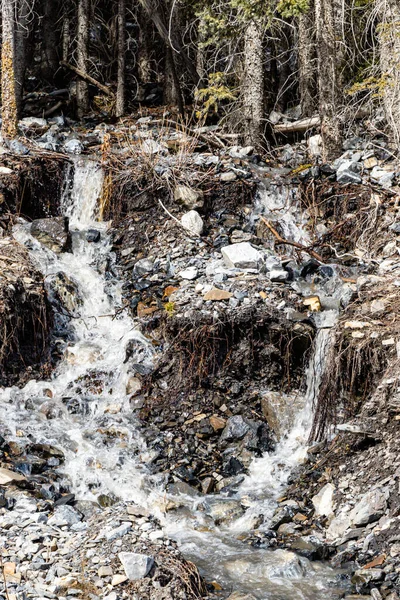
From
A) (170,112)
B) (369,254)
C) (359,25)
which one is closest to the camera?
(369,254)

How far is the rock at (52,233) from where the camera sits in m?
8.48

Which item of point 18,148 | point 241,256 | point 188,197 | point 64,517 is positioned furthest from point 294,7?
point 64,517

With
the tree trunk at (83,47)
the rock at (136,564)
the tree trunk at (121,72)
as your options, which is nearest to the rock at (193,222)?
the tree trunk at (121,72)

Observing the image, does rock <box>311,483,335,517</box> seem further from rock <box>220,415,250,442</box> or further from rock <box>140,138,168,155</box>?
rock <box>140,138,168,155</box>

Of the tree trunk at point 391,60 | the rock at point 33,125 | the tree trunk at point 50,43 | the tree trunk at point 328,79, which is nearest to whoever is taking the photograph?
the tree trunk at point 391,60

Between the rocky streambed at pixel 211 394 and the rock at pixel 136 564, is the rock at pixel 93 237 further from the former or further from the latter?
the rock at pixel 136 564

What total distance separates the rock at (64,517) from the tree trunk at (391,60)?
5.97 m

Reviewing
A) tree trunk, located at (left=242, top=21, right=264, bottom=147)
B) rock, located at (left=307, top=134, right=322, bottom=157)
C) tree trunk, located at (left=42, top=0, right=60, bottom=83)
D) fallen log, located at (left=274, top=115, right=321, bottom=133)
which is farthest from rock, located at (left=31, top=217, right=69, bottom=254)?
tree trunk, located at (left=42, top=0, right=60, bottom=83)

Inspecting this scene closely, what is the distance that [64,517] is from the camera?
16.0 ft

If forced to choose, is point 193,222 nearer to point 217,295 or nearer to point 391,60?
point 217,295

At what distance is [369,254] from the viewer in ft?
25.9

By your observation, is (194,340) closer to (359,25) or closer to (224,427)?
(224,427)

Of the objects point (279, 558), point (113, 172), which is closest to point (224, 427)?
point (279, 558)

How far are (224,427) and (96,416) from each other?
1221mm
